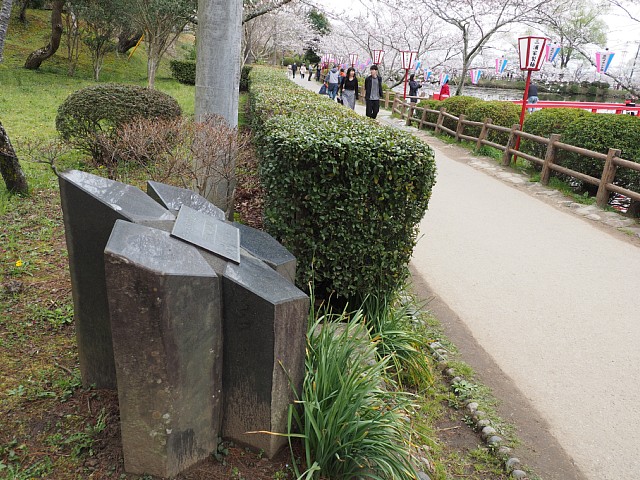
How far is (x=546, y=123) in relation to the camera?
11023mm

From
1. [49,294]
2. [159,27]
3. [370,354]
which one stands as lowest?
[49,294]

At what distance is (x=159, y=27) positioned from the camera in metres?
16.9

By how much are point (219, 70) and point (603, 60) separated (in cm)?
2424

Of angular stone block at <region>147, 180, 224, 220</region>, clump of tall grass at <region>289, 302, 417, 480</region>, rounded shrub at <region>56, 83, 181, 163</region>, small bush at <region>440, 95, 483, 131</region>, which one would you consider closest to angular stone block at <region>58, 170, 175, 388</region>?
angular stone block at <region>147, 180, 224, 220</region>

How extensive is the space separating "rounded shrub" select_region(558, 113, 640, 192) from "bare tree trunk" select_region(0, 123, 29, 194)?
355 inches

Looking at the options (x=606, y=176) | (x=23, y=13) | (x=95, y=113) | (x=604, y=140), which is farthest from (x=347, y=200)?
(x=23, y=13)

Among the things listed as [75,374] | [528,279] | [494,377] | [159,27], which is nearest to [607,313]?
[528,279]

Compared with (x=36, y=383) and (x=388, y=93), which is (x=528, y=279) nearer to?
(x=36, y=383)

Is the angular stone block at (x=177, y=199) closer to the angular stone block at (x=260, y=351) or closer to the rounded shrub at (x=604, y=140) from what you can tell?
the angular stone block at (x=260, y=351)

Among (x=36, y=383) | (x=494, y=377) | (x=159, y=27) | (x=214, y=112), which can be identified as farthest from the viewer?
(x=159, y=27)

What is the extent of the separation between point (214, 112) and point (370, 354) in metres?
3.43

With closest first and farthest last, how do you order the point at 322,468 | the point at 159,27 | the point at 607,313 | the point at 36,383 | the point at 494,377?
1. the point at 322,468
2. the point at 36,383
3. the point at 494,377
4. the point at 607,313
5. the point at 159,27

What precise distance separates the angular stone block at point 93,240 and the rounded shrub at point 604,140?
8.51 meters

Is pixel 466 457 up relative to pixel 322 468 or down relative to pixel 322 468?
down
